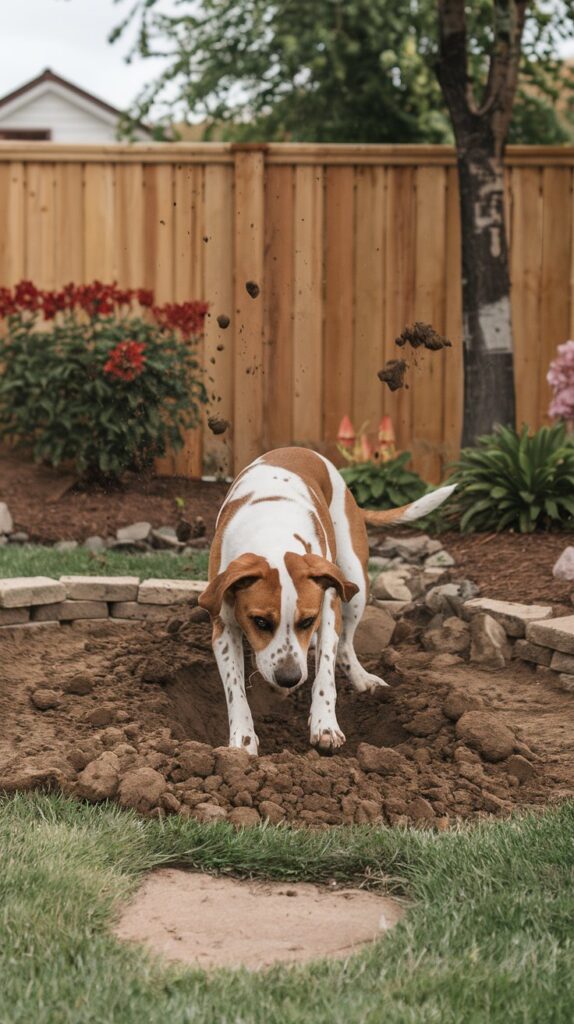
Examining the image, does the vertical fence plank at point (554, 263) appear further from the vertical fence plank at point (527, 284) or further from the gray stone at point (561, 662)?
the gray stone at point (561, 662)

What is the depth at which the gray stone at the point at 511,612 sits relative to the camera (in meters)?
5.96

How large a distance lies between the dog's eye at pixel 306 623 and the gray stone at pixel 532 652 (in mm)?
1822

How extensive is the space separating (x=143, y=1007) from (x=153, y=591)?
3.98 metres

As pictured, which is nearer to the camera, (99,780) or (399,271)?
(99,780)

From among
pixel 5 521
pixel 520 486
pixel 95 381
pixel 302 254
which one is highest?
pixel 302 254

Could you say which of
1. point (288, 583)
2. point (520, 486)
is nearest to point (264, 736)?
point (288, 583)

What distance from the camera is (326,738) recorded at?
15.2ft

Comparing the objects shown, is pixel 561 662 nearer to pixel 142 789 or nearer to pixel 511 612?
pixel 511 612

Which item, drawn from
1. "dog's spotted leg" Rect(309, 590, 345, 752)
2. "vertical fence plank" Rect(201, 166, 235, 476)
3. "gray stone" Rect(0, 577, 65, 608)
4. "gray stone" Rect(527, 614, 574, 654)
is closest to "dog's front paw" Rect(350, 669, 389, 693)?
"dog's spotted leg" Rect(309, 590, 345, 752)

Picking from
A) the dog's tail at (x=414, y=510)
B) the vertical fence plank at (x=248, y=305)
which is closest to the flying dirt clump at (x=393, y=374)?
the dog's tail at (x=414, y=510)

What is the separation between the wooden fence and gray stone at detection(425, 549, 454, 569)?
3122 mm

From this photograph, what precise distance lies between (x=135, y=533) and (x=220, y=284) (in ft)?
10.3

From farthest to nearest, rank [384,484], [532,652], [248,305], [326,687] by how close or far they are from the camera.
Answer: [248,305]
[384,484]
[532,652]
[326,687]

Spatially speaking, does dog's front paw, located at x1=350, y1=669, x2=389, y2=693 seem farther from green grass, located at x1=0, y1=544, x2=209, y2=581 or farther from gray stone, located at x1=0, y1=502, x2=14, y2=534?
gray stone, located at x1=0, y1=502, x2=14, y2=534
